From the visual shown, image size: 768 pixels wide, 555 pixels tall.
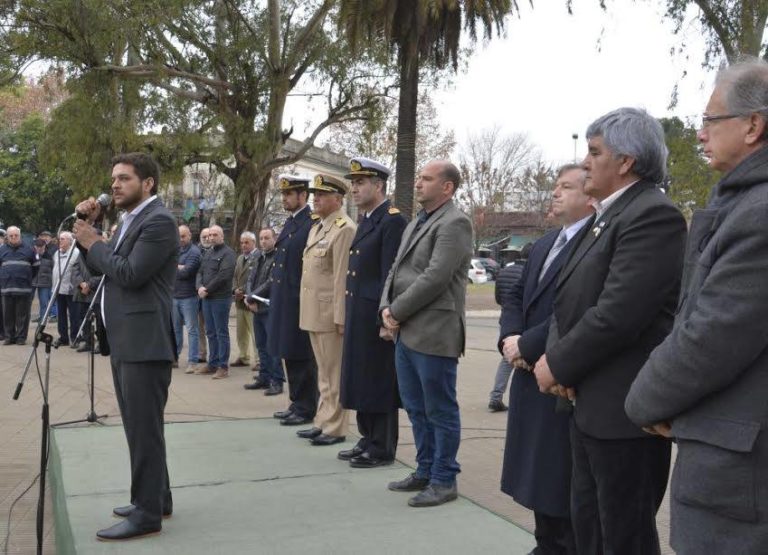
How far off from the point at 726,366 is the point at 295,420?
18.5 ft

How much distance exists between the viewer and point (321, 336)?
6.74 meters

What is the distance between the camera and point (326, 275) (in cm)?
676

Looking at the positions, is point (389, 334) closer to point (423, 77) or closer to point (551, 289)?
point (551, 289)

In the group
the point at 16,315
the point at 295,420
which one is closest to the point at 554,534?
the point at 295,420

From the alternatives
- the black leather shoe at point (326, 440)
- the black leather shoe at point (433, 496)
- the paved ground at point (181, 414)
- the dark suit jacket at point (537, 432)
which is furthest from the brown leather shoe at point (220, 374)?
the dark suit jacket at point (537, 432)

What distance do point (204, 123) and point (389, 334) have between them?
661 inches

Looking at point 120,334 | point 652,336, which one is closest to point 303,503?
point 120,334

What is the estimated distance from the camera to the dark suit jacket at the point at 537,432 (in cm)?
366

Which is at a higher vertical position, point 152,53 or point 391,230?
point 152,53

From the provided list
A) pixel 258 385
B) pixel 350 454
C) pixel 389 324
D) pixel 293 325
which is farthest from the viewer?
pixel 258 385

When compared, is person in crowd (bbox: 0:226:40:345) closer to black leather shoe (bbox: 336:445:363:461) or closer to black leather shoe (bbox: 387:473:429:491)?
black leather shoe (bbox: 336:445:363:461)

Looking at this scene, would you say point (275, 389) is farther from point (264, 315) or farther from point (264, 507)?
point (264, 507)

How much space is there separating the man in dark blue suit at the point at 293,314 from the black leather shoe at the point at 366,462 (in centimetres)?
160

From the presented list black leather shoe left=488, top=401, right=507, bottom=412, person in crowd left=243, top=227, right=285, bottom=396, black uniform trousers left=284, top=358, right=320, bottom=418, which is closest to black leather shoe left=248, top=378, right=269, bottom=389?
person in crowd left=243, top=227, right=285, bottom=396
